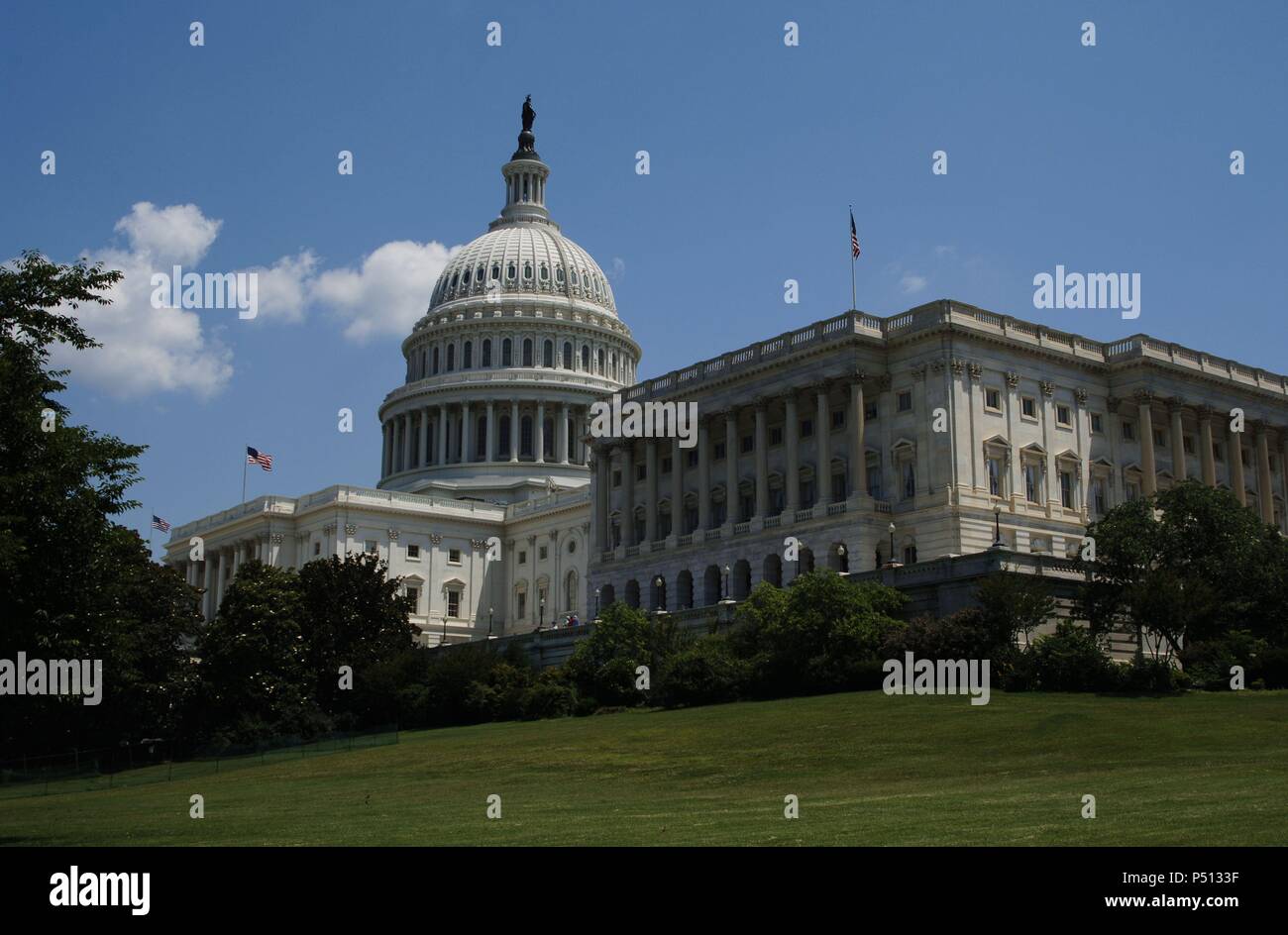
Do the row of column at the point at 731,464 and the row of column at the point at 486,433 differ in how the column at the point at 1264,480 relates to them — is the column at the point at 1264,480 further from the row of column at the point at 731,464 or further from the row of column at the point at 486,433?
the row of column at the point at 486,433

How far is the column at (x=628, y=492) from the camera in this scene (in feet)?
358

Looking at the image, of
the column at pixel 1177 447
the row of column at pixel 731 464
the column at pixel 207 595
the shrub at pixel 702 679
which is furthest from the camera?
the column at pixel 207 595

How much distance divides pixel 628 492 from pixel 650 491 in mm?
3562

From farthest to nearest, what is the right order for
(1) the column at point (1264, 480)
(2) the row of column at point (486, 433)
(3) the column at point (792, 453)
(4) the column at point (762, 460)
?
(2) the row of column at point (486, 433) < (1) the column at point (1264, 480) < (4) the column at point (762, 460) < (3) the column at point (792, 453)

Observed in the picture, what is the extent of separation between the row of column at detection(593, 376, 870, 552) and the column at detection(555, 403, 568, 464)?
46.8 metres

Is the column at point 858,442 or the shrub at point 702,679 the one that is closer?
the shrub at point 702,679

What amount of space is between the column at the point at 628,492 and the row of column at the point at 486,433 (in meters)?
48.3

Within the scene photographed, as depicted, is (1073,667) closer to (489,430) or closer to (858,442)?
(858,442)

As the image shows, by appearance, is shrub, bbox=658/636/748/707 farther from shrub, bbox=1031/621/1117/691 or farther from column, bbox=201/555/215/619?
column, bbox=201/555/215/619

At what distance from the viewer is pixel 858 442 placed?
91.6 metres

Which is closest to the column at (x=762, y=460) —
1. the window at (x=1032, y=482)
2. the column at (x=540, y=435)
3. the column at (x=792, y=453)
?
the column at (x=792, y=453)

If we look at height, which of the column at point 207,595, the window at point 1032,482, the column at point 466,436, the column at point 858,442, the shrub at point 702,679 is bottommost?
the shrub at point 702,679
